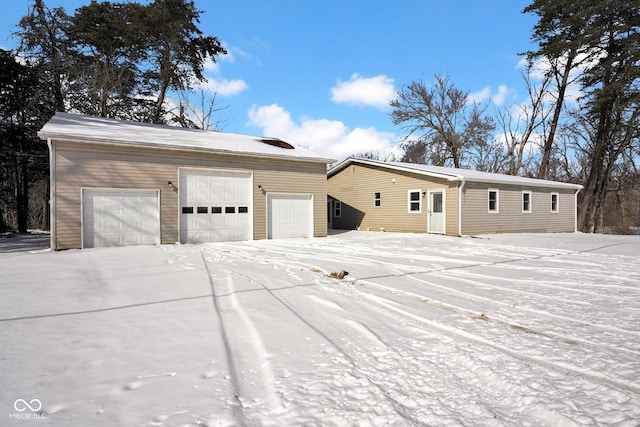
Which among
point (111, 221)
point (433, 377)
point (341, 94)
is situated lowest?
point (433, 377)

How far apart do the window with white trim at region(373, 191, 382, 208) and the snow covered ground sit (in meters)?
12.0

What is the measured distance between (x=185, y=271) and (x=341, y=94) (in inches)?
754

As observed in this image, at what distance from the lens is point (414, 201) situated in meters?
16.3

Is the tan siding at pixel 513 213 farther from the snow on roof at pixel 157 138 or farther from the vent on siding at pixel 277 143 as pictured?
the vent on siding at pixel 277 143

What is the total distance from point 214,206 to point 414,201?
9.11m

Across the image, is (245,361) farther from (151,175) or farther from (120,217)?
(151,175)

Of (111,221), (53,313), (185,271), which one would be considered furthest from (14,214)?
(53,313)

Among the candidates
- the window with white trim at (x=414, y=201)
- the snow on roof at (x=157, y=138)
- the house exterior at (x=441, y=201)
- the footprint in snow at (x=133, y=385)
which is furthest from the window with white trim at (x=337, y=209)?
the footprint in snow at (x=133, y=385)

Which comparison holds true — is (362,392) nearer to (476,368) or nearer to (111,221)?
(476,368)

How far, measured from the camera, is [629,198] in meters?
29.6

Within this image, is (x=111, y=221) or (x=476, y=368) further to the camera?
(x=111, y=221)

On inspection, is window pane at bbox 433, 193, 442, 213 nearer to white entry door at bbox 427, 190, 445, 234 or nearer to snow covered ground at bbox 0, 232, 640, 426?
white entry door at bbox 427, 190, 445, 234

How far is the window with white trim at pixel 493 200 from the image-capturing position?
52.2ft

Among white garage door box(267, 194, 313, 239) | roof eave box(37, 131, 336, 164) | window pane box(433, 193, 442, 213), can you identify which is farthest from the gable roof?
white garage door box(267, 194, 313, 239)
